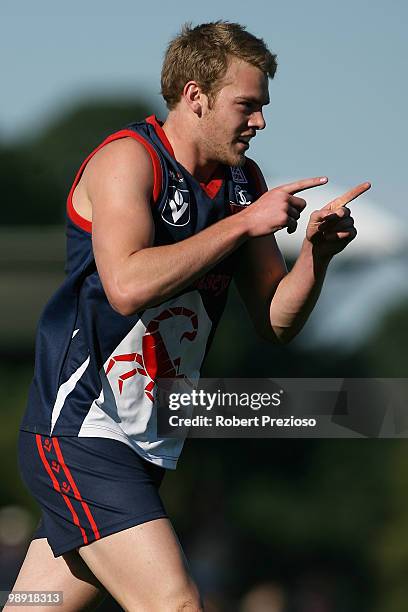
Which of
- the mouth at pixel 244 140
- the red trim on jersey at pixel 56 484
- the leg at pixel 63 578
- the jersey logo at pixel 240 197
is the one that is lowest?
the leg at pixel 63 578

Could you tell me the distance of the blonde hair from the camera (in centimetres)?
404

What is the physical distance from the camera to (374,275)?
1332cm

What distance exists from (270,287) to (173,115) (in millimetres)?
663

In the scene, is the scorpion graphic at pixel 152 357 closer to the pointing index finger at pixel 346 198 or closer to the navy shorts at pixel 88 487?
the navy shorts at pixel 88 487

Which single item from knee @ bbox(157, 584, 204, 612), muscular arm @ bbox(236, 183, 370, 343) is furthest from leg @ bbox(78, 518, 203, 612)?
muscular arm @ bbox(236, 183, 370, 343)

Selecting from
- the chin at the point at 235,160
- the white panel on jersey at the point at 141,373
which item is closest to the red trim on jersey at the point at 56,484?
the white panel on jersey at the point at 141,373

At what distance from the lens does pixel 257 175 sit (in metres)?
4.43

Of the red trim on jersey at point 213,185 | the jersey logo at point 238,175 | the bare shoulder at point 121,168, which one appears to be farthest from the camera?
the jersey logo at point 238,175

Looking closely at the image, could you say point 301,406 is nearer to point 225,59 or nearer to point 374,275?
point 225,59

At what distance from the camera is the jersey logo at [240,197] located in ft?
13.9

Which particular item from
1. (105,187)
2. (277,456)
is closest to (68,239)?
(105,187)

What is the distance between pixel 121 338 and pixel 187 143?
0.64 metres

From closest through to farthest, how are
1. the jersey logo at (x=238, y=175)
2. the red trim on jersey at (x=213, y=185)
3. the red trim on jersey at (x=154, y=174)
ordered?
the red trim on jersey at (x=154, y=174) → the red trim on jersey at (x=213, y=185) → the jersey logo at (x=238, y=175)

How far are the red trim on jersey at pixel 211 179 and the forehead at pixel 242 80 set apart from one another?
0.79 feet
